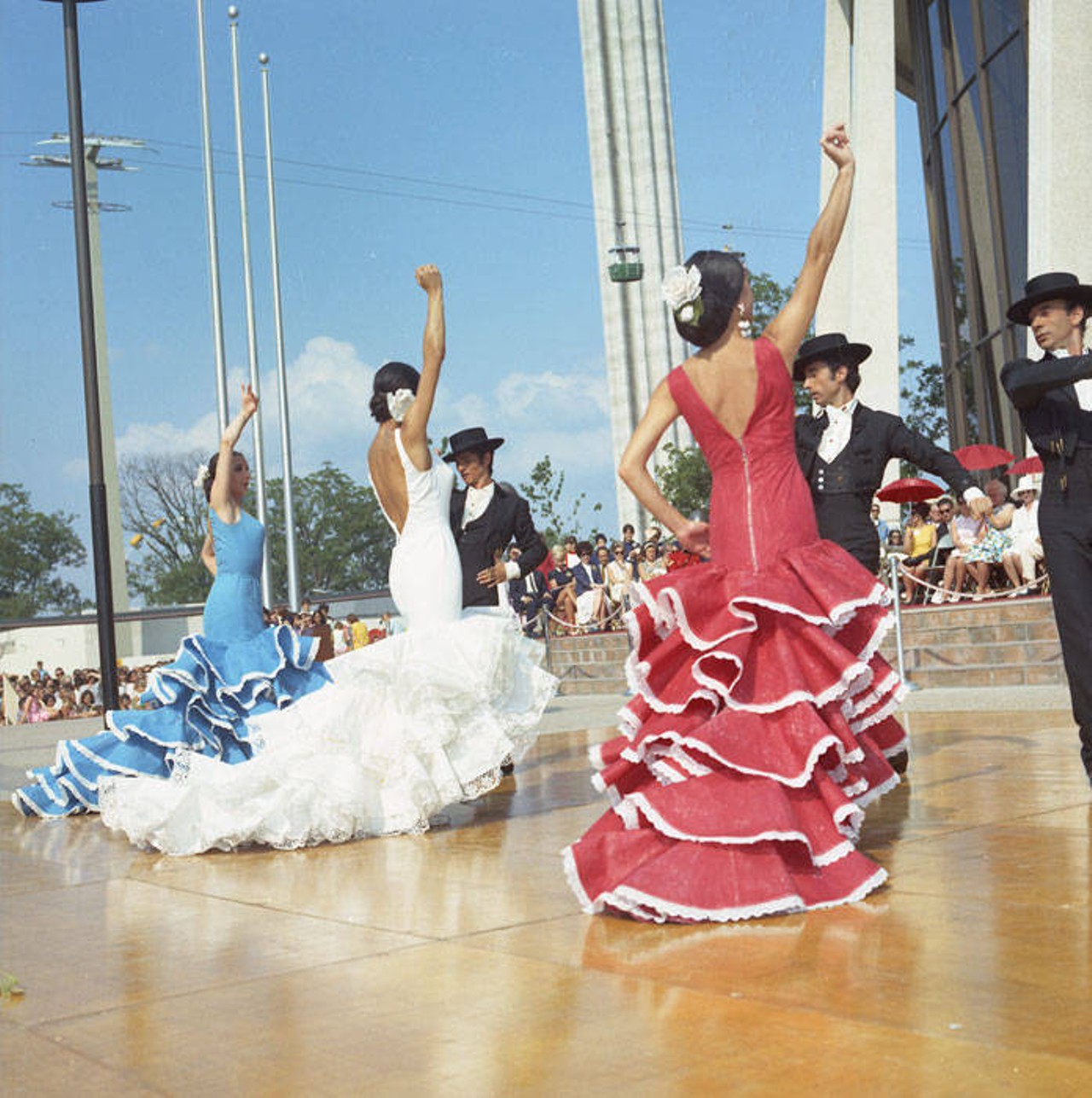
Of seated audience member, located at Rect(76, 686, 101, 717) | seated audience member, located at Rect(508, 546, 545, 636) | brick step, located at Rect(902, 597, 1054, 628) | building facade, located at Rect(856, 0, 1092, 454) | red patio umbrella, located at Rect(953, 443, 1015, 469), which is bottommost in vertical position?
seated audience member, located at Rect(76, 686, 101, 717)

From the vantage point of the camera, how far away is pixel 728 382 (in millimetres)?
4977

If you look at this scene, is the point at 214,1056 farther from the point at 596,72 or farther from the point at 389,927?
the point at 596,72

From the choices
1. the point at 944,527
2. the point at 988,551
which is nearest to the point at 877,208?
the point at 944,527

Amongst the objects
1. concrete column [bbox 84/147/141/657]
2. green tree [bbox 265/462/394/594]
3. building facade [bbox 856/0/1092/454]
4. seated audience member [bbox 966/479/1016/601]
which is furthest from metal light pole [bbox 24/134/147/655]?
seated audience member [bbox 966/479/1016/601]

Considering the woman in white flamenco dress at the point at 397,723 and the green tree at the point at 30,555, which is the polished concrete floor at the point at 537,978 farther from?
the green tree at the point at 30,555

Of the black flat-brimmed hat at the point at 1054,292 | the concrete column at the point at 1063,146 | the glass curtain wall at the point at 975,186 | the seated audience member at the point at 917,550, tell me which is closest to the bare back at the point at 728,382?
the black flat-brimmed hat at the point at 1054,292

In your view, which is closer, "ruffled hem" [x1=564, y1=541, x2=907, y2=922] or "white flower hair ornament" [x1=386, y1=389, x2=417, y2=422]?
"ruffled hem" [x1=564, y1=541, x2=907, y2=922]

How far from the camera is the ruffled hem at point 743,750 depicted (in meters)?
4.41

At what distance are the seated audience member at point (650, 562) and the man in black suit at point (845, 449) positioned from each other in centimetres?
1337

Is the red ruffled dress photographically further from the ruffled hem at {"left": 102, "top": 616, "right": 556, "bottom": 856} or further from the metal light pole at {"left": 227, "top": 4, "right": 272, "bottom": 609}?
the metal light pole at {"left": 227, "top": 4, "right": 272, "bottom": 609}

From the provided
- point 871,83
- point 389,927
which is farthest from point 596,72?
point 389,927

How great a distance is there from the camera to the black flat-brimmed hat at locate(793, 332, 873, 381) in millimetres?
7762

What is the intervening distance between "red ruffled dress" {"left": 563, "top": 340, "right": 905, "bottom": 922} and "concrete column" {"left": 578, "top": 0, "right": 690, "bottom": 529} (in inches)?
2109

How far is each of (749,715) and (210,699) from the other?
4.38 m
